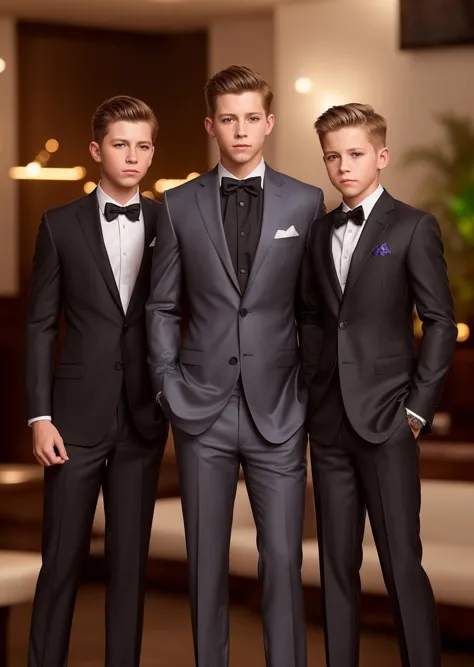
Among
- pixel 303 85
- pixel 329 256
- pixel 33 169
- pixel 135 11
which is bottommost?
pixel 329 256

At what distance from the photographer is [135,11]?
10969 millimetres

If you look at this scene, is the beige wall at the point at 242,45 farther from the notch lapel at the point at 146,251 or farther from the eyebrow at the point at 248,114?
the eyebrow at the point at 248,114

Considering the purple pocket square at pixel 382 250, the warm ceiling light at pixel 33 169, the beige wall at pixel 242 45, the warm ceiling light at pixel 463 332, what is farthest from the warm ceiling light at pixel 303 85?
the purple pocket square at pixel 382 250

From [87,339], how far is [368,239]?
866mm

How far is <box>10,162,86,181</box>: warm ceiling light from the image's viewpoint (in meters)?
10.8

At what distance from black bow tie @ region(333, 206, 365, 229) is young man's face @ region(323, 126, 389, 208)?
0.16ft

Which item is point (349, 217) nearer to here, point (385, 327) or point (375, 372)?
point (385, 327)

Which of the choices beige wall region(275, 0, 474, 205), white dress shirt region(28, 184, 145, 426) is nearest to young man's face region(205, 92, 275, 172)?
white dress shirt region(28, 184, 145, 426)

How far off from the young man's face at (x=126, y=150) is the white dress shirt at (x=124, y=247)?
0.10 meters

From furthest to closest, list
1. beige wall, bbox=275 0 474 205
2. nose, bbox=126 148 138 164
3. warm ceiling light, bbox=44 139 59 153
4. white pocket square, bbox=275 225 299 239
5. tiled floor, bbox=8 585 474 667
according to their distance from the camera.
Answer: warm ceiling light, bbox=44 139 59 153 → beige wall, bbox=275 0 474 205 → tiled floor, bbox=8 585 474 667 → nose, bbox=126 148 138 164 → white pocket square, bbox=275 225 299 239

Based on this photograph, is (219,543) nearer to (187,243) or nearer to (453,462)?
(187,243)

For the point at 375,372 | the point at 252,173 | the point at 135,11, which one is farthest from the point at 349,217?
the point at 135,11

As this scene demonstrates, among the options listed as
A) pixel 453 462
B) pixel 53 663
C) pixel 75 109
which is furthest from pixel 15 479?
pixel 75 109

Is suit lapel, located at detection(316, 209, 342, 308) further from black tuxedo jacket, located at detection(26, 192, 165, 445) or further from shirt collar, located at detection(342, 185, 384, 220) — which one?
black tuxedo jacket, located at detection(26, 192, 165, 445)
